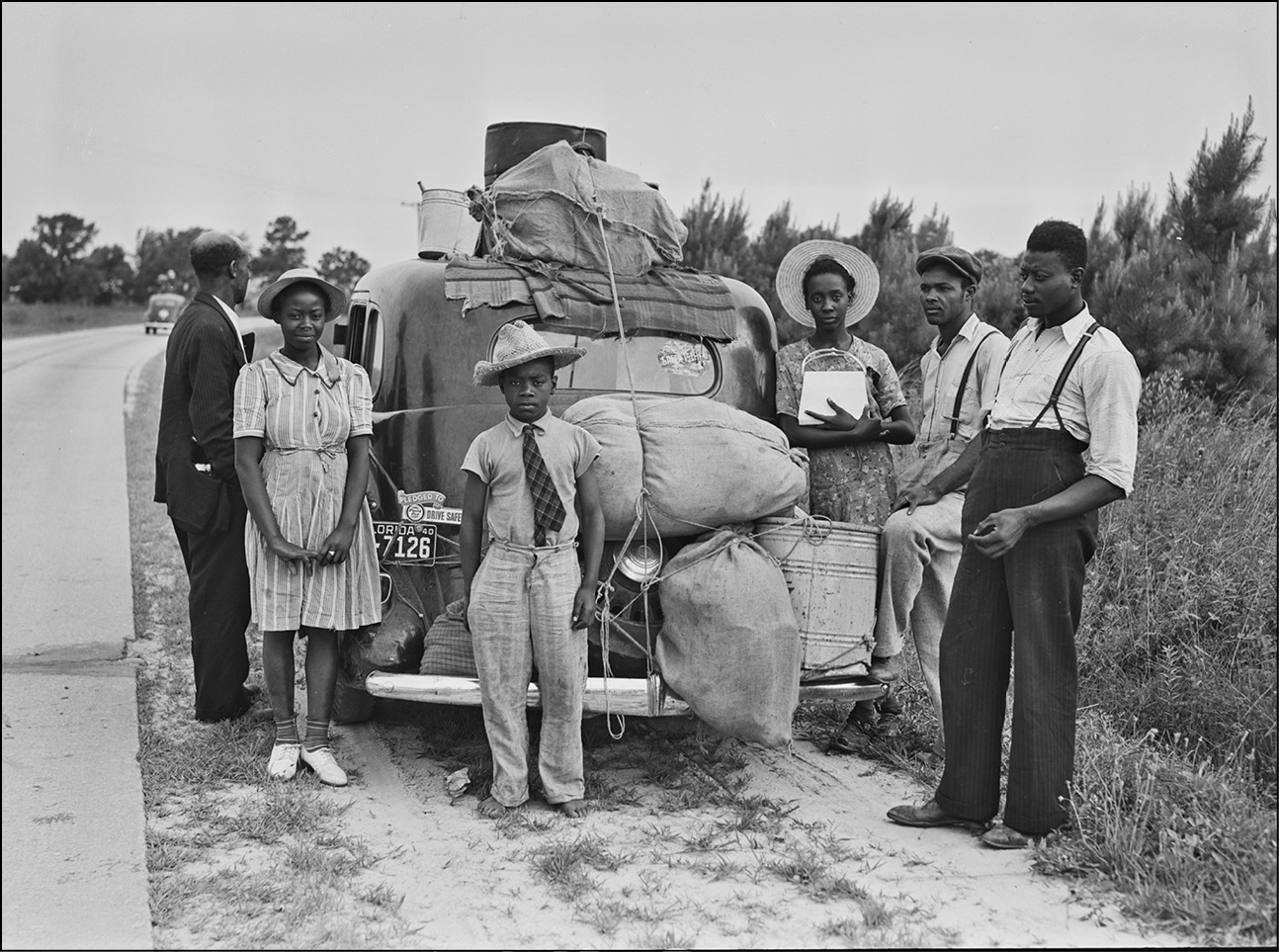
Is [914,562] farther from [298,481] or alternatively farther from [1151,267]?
[1151,267]

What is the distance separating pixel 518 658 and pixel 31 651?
13.0 feet

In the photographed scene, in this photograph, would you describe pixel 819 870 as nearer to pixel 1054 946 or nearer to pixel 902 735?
pixel 1054 946

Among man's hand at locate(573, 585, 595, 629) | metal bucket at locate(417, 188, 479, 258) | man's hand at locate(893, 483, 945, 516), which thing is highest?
metal bucket at locate(417, 188, 479, 258)

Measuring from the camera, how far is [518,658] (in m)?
4.68

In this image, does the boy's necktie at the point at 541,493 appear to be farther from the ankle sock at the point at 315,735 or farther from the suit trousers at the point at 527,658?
the ankle sock at the point at 315,735

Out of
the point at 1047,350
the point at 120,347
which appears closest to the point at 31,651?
the point at 1047,350

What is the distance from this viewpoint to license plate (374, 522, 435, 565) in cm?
544

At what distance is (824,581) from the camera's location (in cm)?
484

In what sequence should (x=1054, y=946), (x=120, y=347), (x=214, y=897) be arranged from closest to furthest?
1. (x=1054, y=946)
2. (x=214, y=897)
3. (x=120, y=347)

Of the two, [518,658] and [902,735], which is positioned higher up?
[518,658]

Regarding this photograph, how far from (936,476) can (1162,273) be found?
6.65 m

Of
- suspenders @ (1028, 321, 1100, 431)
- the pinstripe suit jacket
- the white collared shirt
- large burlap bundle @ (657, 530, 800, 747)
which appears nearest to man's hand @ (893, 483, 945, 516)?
large burlap bundle @ (657, 530, 800, 747)

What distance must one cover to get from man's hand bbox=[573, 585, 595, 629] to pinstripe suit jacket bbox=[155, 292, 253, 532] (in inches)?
76.0

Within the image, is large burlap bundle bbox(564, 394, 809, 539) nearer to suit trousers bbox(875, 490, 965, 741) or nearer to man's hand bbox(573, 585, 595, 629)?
man's hand bbox(573, 585, 595, 629)
